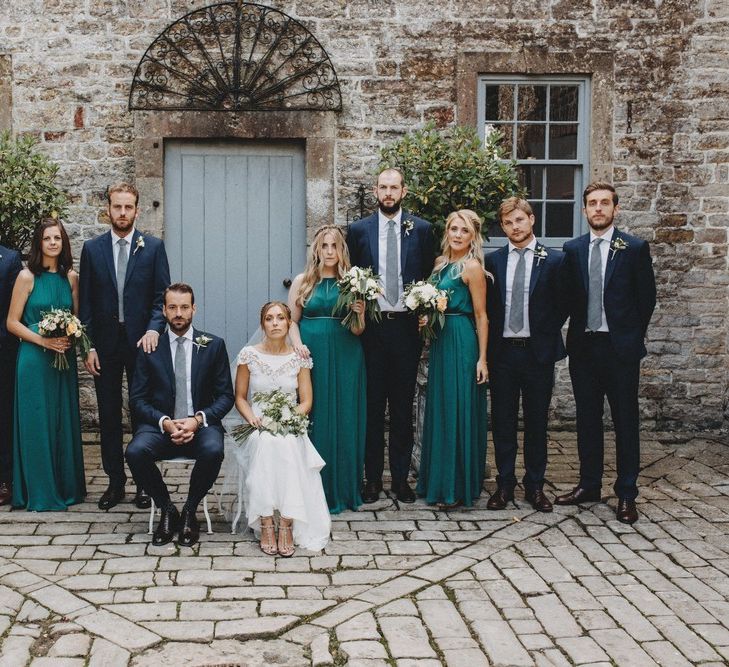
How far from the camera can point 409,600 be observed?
4500 millimetres

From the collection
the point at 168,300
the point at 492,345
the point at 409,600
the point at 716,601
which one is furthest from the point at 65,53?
the point at 716,601

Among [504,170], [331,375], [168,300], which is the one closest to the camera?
[168,300]

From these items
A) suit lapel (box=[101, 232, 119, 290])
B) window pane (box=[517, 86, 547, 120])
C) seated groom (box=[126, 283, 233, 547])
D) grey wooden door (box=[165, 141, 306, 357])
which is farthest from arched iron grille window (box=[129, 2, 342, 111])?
seated groom (box=[126, 283, 233, 547])

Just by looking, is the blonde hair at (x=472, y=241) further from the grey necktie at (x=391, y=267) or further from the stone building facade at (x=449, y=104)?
the stone building facade at (x=449, y=104)

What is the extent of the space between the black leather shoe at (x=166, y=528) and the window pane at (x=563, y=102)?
17.4 ft

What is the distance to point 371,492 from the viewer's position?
245 inches

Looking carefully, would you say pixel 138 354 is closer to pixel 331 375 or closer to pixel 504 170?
pixel 331 375

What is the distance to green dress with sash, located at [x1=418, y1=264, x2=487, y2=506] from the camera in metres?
6.08

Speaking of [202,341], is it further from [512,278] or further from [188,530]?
[512,278]

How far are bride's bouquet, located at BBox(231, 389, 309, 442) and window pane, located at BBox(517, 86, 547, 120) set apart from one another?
173 inches

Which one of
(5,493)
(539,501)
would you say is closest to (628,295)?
(539,501)

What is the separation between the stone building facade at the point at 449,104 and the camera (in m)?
8.30

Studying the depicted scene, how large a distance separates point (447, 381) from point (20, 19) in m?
5.23

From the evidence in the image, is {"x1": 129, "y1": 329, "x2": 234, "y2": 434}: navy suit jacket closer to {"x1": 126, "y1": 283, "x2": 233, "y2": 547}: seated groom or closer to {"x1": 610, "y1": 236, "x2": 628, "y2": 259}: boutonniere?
Result: {"x1": 126, "y1": 283, "x2": 233, "y2": 547}: seated groom
